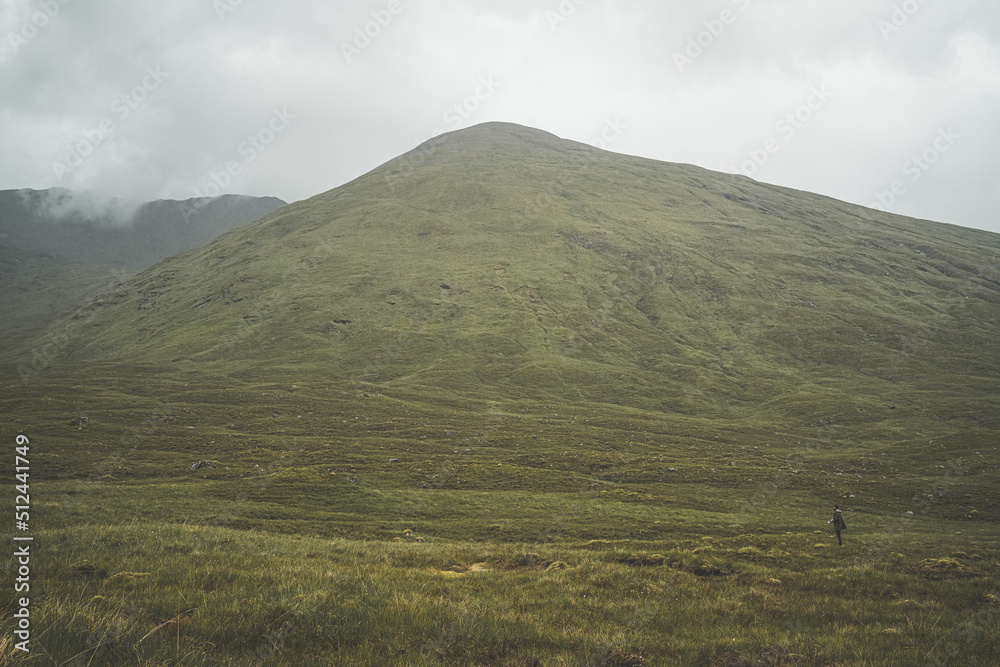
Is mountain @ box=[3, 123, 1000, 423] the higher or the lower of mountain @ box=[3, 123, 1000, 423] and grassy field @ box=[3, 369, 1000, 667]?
the higher

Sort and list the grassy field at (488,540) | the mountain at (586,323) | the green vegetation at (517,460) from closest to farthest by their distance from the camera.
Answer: the grassy field at (488,540)
the green vegetation at (517,460)
the mountain at (586,323)

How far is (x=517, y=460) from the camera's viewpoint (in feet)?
184

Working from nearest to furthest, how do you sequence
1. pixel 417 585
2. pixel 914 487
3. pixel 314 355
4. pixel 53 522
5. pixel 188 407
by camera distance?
pixel 417 585
pixel 53 522
pixel 914 487
pixel 188 407
pixel 314 355

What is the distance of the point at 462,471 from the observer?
48.9 m

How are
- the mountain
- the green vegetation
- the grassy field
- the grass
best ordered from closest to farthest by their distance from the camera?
the grass, the grassy field, the green vegetation, the mountain

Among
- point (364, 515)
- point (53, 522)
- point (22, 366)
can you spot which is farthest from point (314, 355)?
point (53, 522)

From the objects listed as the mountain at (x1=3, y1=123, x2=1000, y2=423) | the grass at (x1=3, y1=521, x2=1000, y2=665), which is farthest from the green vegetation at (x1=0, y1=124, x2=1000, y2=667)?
the mountain at (x1=3, y1=123, x2=1000, y2=423)

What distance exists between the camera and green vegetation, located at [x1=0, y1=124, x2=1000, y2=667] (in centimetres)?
959

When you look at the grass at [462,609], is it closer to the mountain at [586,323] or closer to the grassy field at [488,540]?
the grassy field at [488,540]

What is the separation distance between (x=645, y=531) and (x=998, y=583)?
18956mm

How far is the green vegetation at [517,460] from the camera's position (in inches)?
377

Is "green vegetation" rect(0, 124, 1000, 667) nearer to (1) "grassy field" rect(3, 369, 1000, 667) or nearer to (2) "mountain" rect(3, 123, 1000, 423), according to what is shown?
(1) "grassy field" rect(3, 369, 1000, 667)

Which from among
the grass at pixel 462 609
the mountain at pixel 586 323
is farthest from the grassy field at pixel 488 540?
the mountain at pixel 586 323

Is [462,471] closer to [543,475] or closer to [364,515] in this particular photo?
[543,475]
